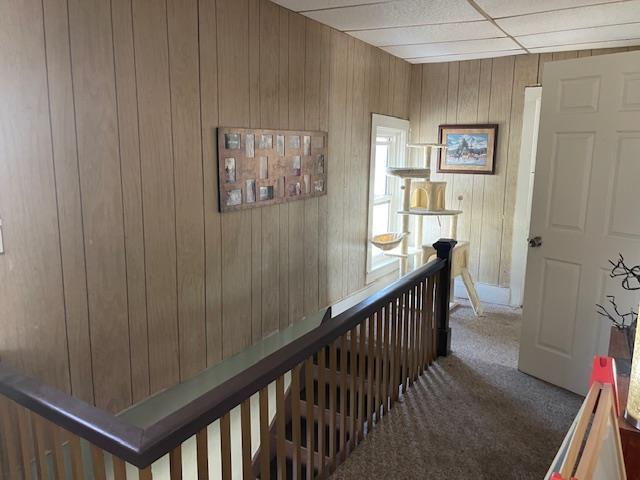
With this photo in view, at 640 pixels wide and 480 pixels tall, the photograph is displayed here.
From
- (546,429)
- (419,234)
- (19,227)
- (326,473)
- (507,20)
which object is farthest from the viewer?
(419,234)

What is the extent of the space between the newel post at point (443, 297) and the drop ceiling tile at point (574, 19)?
1424mm

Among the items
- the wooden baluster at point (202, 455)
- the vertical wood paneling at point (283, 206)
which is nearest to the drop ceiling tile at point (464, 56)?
the vertical wood paneling at point (283, 206)

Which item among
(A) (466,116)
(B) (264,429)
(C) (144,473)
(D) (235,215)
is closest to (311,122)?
(D) (235,215)

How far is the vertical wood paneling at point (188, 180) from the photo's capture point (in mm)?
2354

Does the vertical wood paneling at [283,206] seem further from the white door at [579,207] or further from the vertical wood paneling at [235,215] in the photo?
the white door at [579,207]

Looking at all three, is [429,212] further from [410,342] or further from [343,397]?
[343,397]

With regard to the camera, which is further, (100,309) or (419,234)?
(419,234)

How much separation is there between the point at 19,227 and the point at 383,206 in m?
3.44

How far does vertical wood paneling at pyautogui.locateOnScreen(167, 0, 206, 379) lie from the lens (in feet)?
7.72

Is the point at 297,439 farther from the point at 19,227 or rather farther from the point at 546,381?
the point at 546,381

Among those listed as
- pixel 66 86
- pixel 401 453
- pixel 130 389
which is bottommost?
pixel 401 453

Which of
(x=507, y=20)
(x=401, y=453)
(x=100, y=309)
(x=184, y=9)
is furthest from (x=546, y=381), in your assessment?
(x=184, y=9)

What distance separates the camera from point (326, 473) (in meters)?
2.11

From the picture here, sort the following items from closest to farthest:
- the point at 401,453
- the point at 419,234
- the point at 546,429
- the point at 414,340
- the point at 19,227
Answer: the point at 19,227 → the point at 401,453 → the point at 546,429 → the point at 414,340 → the point at 419,234
